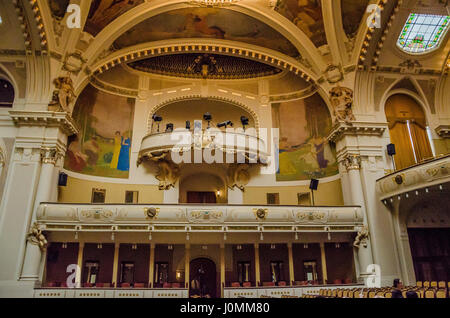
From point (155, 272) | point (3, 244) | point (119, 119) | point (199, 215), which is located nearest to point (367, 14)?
point (199, 215)

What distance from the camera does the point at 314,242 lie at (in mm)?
16453

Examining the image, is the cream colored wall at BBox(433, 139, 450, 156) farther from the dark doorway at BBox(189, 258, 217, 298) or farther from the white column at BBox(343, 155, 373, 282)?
the dark doorway at BBox(189, 258, 217, 298)

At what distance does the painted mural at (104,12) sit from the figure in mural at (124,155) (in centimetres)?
578

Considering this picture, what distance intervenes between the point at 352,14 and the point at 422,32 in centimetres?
411

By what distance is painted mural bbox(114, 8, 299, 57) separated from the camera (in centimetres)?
1797

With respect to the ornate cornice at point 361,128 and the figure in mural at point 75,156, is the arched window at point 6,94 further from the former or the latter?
the ornate cornice at point 361,128

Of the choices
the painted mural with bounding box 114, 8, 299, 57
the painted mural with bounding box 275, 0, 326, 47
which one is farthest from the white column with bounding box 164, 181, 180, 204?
the painted mural with bounding box 275, 0, 326, 47

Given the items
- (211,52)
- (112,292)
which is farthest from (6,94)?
(112,292)

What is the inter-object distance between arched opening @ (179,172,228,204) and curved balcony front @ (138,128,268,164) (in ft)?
7.67

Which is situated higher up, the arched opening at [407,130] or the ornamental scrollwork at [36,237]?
the arched opening at [407,130]

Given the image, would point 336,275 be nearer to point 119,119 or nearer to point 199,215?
point 199,215

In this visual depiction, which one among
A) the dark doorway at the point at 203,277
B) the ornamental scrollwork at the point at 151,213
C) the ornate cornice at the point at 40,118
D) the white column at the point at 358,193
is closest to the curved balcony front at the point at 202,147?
the ornamental scrollwork at the point at 151,213

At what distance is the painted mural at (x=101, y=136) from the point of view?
1798cm

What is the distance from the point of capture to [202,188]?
20859 millimetres
